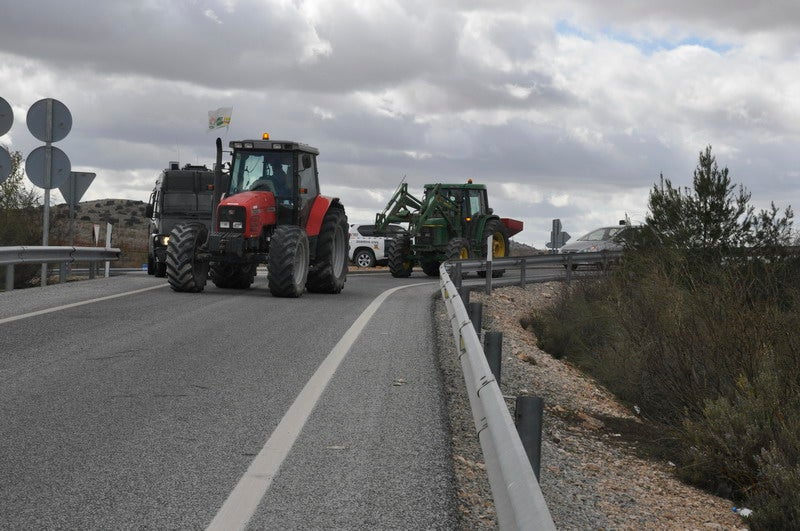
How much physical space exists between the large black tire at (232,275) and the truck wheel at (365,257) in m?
16.8

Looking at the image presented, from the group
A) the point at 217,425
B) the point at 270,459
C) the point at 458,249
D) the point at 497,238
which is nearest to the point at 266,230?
the point at 458,249

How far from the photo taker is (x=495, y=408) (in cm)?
425

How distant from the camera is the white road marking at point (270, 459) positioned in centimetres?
433

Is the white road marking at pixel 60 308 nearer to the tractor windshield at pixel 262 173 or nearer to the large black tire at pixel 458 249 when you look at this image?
the tractor windshield at pixel 262 173

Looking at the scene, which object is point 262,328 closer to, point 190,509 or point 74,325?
point 74,325

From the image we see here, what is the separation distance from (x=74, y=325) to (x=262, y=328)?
6.92ft

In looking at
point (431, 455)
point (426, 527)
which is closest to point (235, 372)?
point (431, 455)

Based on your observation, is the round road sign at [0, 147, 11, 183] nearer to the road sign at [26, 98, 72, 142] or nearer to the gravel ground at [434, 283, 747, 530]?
the road sign at [26, 98, 72, 142]

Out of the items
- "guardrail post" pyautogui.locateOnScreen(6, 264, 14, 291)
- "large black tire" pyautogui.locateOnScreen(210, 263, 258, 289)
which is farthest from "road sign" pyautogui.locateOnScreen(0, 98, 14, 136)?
"large black tire" pyautogui.locateOnScreen(210, 263, 258, 289)

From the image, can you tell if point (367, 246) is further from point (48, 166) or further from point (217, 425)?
point (217, 425)

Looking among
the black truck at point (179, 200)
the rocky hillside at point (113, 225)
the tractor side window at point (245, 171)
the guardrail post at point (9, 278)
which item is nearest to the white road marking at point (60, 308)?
the guardrail post at point (9, 278)

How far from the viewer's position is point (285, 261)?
15711mm

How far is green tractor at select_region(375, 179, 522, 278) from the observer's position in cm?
2769

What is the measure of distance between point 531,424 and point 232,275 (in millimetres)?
13898
